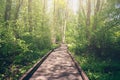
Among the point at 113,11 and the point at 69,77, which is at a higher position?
the point at 113,11

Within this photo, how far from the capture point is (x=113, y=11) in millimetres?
12500

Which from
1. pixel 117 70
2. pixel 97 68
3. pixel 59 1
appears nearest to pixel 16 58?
pixel 97 68

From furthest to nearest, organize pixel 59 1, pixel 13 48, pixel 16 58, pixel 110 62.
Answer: pixel 59 1 → pixel 110 62 → pixel 16 58 → pixel 13 48

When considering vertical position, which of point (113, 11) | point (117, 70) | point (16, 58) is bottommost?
point (117, 70)

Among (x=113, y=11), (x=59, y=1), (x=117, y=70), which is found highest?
(x=59, y=1)

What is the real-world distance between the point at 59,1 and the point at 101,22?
49.8 m

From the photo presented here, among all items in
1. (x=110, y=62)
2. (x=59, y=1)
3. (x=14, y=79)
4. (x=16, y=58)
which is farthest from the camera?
(x=59, y=1)

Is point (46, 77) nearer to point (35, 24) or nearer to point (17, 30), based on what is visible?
point (17, 30)

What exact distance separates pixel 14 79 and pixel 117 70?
617 centimetres

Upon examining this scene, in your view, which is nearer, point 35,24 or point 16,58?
point 16,58

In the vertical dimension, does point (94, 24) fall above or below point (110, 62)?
above

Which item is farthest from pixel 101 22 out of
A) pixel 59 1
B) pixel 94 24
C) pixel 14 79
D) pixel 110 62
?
pixel 59 1

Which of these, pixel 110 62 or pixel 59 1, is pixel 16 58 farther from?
pixel 59 1

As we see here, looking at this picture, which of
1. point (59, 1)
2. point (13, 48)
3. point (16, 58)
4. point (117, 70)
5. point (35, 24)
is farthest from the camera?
point (59, 1)
